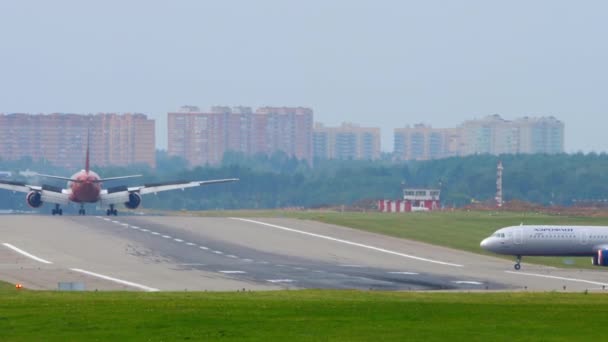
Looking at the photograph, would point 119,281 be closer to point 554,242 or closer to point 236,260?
point 236,260

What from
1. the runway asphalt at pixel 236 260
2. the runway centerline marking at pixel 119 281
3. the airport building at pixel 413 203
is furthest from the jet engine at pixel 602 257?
the airport building at pixel 413 203

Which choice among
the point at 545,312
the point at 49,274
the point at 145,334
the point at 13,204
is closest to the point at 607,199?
the point at 13,204

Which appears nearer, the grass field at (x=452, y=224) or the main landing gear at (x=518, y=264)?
the main landing gear at (x=518, y=264)

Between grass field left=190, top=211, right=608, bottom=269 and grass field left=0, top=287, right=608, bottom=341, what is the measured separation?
4210 cm

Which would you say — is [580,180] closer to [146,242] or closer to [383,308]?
[146,242]

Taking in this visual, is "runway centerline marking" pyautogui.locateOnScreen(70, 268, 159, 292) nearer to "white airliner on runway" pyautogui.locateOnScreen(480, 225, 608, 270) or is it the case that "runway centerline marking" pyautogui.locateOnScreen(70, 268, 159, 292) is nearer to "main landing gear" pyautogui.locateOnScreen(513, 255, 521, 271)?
"white airliner on runway" pyautogui.locateOnScreen(480, 225, 608, 270)

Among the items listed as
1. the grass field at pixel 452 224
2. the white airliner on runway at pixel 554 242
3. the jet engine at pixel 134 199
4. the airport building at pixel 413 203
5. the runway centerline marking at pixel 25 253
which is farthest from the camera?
the airport building at pixel 413 203

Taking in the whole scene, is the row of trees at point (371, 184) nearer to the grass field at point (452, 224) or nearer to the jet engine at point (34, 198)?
the grass field at point (452, 224)

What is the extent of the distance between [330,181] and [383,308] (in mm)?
142816

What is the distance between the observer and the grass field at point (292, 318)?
3541 centimetres

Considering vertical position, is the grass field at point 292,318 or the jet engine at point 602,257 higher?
the grass field at point 292,318

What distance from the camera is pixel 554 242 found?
77438mm

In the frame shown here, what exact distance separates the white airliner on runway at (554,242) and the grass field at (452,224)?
6980mm

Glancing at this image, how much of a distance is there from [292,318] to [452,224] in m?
69.7
